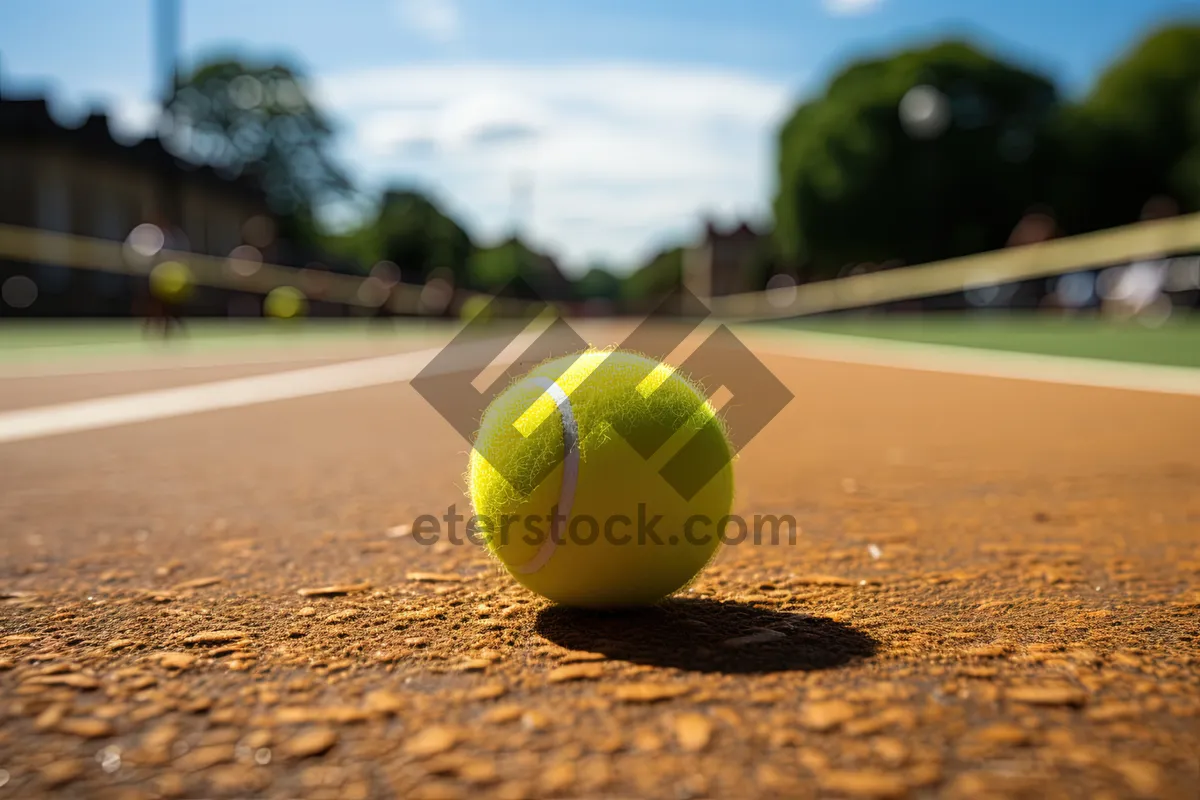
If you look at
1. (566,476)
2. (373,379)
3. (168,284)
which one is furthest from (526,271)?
(566,476)

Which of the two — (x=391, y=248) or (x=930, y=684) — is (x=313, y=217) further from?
(x=930, y=684)

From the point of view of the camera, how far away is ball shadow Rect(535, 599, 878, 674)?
213 centimetres

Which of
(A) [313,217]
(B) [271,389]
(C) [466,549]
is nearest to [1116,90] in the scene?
(A) [313,217]

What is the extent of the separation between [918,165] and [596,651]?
1933 inches

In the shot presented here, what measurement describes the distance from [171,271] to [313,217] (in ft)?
161

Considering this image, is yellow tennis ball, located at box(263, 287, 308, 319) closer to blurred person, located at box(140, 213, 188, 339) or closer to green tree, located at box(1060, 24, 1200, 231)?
blurred person, located at box(140, 213, 188, 339)

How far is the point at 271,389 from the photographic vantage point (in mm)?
9695

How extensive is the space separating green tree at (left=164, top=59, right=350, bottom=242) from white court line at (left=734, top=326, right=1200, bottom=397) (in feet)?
160

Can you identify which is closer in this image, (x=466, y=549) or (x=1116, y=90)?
(x=466, y=549)

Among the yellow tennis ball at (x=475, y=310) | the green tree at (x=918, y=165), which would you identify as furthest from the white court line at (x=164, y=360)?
the green tree at (x=918, y=165)

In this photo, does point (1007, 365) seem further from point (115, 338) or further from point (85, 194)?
point (85, 194)

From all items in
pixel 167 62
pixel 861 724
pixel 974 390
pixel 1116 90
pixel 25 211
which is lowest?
pixel 861 724

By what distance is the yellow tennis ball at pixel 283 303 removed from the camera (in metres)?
29.7

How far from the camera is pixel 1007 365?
12.4 meters
